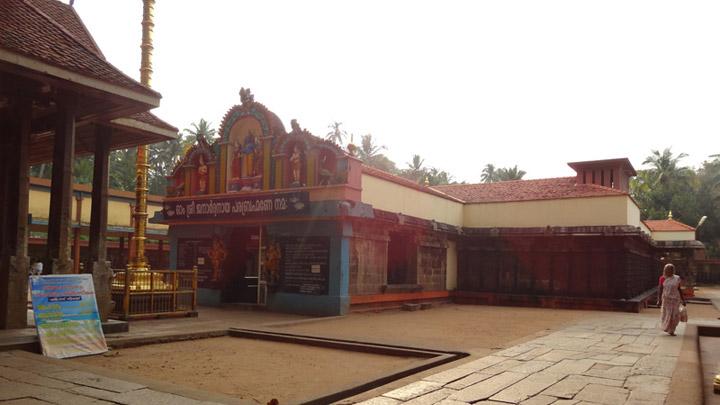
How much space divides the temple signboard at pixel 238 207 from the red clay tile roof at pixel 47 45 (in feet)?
19.7

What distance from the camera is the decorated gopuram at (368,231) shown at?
14.5m

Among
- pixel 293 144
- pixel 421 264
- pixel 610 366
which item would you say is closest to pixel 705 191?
pixel 421 264

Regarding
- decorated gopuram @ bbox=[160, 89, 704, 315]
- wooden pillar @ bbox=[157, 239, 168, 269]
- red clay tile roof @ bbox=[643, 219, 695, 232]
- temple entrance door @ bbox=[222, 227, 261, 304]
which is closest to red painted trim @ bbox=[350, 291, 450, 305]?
decorated gopuram @ bbox=[160, 89, 704, 315]

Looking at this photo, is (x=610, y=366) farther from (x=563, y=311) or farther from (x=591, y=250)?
(x=591, y=250)

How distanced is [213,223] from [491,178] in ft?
156

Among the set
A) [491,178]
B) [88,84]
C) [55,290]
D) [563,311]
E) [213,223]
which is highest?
[491,178]

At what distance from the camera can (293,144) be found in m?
15.4

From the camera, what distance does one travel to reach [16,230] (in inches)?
327

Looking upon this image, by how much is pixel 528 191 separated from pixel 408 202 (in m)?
6.04

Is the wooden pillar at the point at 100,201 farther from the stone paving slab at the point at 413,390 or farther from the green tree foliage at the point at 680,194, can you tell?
the green tree foliage at the point at 680,194

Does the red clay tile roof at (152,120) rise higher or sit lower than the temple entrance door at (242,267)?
higher

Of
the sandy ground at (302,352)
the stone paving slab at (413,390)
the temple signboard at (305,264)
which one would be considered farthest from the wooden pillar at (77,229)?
the stone paving slab at (413,390)

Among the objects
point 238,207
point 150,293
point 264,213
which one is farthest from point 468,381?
point 238,207

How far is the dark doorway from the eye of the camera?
57.8ft
